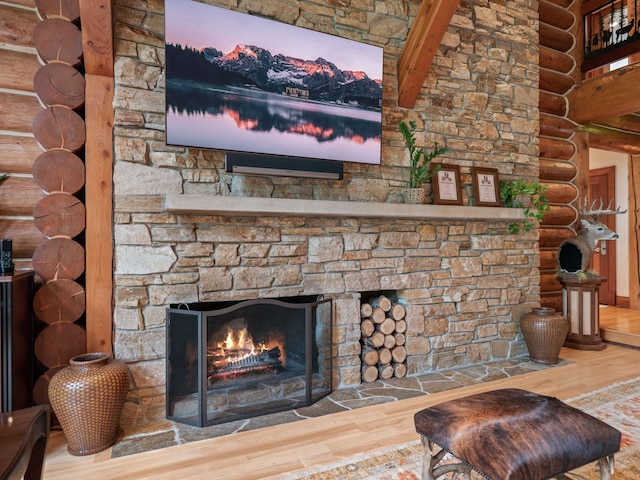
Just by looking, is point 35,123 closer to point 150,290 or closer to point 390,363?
point 150,290

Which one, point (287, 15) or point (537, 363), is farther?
point (537, 363)

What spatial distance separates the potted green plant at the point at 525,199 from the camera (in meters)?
3.48

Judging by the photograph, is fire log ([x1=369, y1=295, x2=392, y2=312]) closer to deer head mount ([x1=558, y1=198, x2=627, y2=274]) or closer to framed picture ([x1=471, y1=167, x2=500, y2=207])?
framed picture ([x1=471, y1=167, x2=500, y2=207])

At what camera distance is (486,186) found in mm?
3453

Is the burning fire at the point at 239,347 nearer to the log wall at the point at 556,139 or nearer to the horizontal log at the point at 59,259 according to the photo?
the horizontal log at the point at 59,259

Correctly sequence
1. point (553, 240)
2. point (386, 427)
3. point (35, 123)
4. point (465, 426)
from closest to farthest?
point (465, 426) < point (35, 123) < point (386, 427) < point (553, 240)

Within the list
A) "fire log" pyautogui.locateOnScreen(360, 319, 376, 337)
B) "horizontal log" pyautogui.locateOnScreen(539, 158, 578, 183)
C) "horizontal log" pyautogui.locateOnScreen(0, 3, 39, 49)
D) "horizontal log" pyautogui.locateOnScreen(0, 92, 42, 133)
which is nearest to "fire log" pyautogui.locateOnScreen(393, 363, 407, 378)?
"fire log" pyautogui.locateOnScreen(360, 319, 376, 337)

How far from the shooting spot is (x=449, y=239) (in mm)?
3342

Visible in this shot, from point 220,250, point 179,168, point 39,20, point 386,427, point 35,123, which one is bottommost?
point 386,427

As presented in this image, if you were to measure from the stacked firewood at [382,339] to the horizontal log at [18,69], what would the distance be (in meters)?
2.61

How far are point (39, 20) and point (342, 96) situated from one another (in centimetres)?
189

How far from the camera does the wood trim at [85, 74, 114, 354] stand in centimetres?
227

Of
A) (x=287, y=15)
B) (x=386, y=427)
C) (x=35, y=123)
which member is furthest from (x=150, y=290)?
(x=287, y=15)

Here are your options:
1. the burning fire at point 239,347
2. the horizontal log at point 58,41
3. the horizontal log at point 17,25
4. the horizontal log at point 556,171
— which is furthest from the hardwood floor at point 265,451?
the horizontal log at point 556,171
